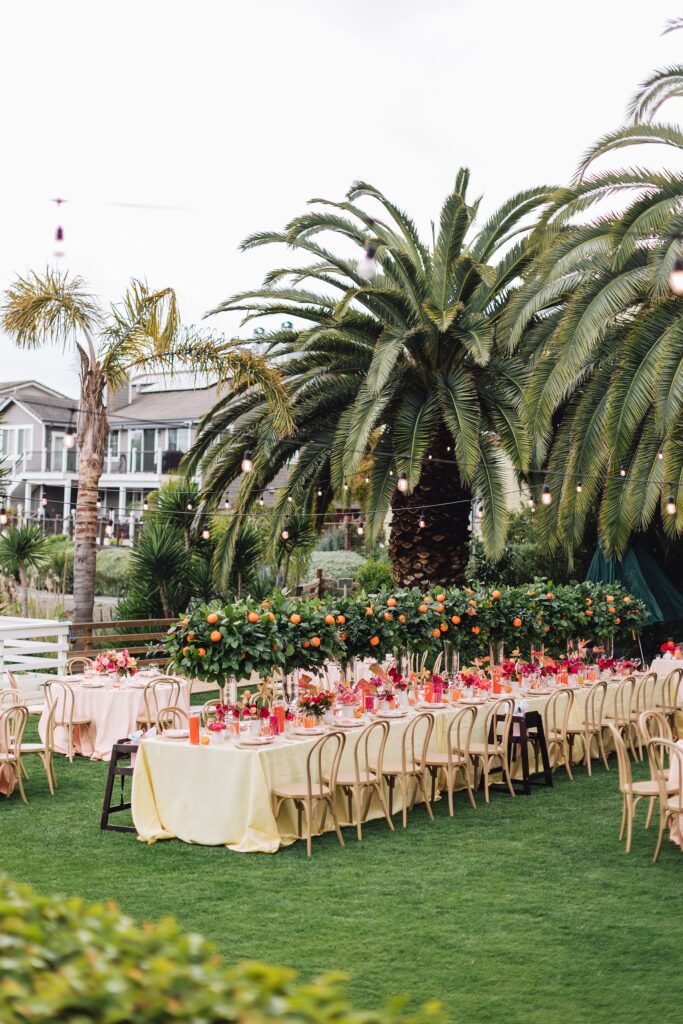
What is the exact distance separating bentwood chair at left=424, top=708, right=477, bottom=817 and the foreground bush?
7.66 metres

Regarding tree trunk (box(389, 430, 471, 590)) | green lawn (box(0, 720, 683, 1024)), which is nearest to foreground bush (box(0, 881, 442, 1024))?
green lawn (box(0, 720, 683, 1024))

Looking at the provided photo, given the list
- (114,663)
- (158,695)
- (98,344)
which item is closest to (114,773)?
(158,695)

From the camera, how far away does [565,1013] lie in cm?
540

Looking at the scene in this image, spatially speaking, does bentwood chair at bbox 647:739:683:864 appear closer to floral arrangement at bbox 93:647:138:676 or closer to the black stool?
the black stool

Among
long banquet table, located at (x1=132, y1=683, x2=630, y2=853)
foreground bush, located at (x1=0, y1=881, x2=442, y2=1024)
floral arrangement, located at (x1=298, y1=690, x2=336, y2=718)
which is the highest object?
foreground bush, located at (x1=0, y1=881, x2=442, y2=1024)

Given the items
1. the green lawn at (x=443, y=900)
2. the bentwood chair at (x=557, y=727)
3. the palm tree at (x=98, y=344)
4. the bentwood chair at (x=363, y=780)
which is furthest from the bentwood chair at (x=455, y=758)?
the palm tree at (x=98, y=344)

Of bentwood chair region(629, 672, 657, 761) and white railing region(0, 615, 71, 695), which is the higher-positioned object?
white railing region(0, 615, 71, 695)

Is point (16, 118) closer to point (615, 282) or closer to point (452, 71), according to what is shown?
point (452, 71)

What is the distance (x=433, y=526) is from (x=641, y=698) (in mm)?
4377

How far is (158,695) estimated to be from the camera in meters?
13.0

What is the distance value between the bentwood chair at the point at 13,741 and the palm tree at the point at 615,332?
736 centimetres

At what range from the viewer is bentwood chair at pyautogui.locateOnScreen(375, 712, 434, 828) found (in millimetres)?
9477

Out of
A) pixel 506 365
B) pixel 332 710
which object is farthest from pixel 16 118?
pixel 506 365

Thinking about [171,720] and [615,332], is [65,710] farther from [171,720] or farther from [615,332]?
[615,332]
